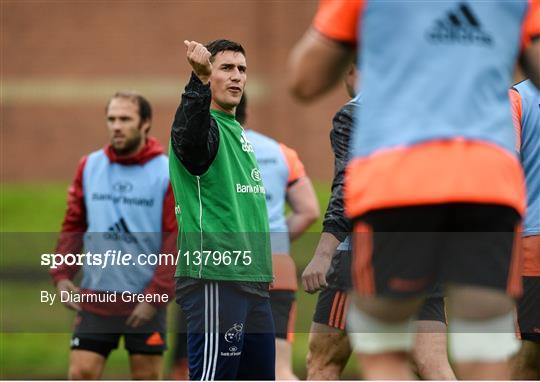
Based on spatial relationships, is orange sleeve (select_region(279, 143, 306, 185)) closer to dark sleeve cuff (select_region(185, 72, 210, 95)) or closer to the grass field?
dark sleeve cuff (select_region(185, 72, 210, 95))

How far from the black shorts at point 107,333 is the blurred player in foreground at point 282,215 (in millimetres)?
879

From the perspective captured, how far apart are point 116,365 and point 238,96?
7.55m

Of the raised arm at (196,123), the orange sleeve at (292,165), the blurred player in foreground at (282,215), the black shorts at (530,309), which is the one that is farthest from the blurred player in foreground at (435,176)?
the orange sleeve at (292,165)

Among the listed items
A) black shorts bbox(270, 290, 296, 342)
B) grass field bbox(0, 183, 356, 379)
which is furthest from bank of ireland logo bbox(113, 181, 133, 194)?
grass field bbox(0, 183, 356, 379)

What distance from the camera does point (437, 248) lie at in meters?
3.06

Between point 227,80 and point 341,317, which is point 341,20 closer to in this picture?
point 227,80

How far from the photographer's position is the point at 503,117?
318cm

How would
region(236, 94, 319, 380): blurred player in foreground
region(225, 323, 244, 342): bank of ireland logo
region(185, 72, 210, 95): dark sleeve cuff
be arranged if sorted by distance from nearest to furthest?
region(185, 72, 210, 95): dark sleeve cuff → region(225, 323, 244, 342): bank of ireland logo → region(236, 94, 319, 380): blurred player in foreground

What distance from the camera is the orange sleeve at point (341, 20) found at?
3223mm

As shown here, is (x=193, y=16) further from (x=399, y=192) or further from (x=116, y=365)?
(x=399, y=192)

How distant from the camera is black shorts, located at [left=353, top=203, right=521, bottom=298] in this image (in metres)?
3.03

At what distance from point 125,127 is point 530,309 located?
346cm

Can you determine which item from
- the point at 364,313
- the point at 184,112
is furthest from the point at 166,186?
the point at 364,313

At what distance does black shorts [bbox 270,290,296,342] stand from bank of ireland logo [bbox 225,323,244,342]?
2.50m
